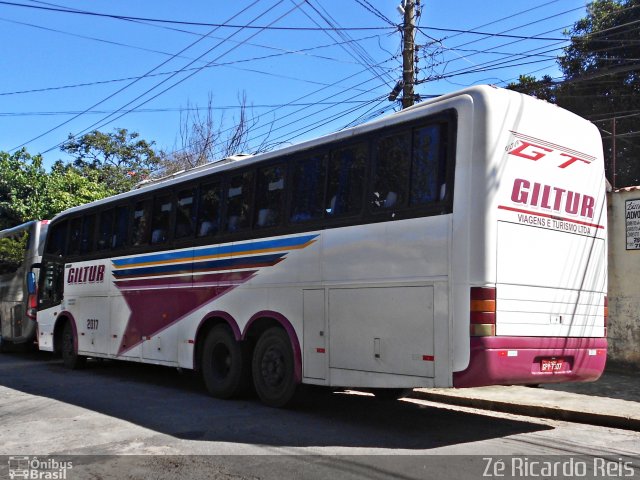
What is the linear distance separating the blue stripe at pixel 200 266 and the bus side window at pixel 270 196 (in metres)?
0.48

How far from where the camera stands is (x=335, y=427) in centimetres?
734

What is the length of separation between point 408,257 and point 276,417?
283cm

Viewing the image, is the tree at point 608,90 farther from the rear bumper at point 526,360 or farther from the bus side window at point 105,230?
the rear bumper at point 526,360

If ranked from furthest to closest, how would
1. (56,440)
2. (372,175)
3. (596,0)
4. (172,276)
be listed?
(596,0), (172,276), (372,175), (56,440)

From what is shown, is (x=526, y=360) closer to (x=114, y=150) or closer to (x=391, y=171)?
(x=391, y=171)

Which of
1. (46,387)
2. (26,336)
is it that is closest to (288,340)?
(46,387)

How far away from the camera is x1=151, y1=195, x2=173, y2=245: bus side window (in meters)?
10.7

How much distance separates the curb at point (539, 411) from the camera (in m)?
7.50

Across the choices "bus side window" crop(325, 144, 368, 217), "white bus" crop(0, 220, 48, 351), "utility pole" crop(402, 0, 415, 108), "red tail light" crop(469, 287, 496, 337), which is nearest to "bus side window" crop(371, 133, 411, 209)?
"bus side window" crop(325, 144, 368, 217)

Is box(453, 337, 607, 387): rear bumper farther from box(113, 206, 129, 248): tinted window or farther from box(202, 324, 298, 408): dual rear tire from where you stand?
box(113, 206, 129, 248): tinted window

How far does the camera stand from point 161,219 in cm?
1081

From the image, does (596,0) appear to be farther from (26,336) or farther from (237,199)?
(26,336)

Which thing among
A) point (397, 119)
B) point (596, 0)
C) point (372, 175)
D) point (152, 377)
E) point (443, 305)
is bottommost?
point (152, 377)

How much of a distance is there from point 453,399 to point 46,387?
6.82 meters
